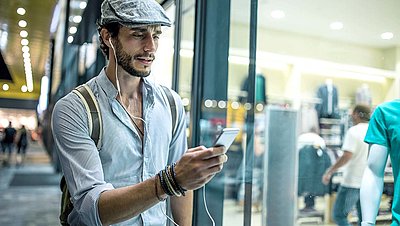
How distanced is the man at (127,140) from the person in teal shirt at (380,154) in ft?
2.24

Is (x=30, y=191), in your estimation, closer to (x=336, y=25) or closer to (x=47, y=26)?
(x=47, y=26)

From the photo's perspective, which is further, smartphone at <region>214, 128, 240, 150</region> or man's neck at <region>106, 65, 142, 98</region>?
man's neck at <region>106, 65, 142, 98</region>

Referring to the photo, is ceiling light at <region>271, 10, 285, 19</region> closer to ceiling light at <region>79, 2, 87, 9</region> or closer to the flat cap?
ceiling light at <region>79, 2, 87, 9</region>

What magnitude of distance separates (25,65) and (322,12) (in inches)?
99.6

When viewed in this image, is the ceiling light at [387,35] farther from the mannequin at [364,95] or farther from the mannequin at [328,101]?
the mannequin at [328,101]

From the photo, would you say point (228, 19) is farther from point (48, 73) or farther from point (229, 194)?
point (48, 73)

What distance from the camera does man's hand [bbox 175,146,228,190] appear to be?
793 millimetres

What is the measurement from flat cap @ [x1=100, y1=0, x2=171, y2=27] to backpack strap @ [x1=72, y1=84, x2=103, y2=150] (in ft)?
0.69

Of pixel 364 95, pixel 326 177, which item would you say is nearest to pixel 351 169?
pixel 326 177

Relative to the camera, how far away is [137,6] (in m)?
1.05

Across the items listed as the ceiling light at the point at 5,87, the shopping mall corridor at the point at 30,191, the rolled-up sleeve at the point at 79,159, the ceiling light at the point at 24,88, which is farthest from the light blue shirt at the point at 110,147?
the shopping mall corridor at the point at 30,191

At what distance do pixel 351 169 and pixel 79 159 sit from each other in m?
2.58

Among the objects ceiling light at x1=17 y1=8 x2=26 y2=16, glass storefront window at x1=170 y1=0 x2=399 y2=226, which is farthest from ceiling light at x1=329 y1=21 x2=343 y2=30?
ceiling light at x1=17 y1=8 x2=26 y2=16

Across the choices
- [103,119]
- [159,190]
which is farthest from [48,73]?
[159,190]
